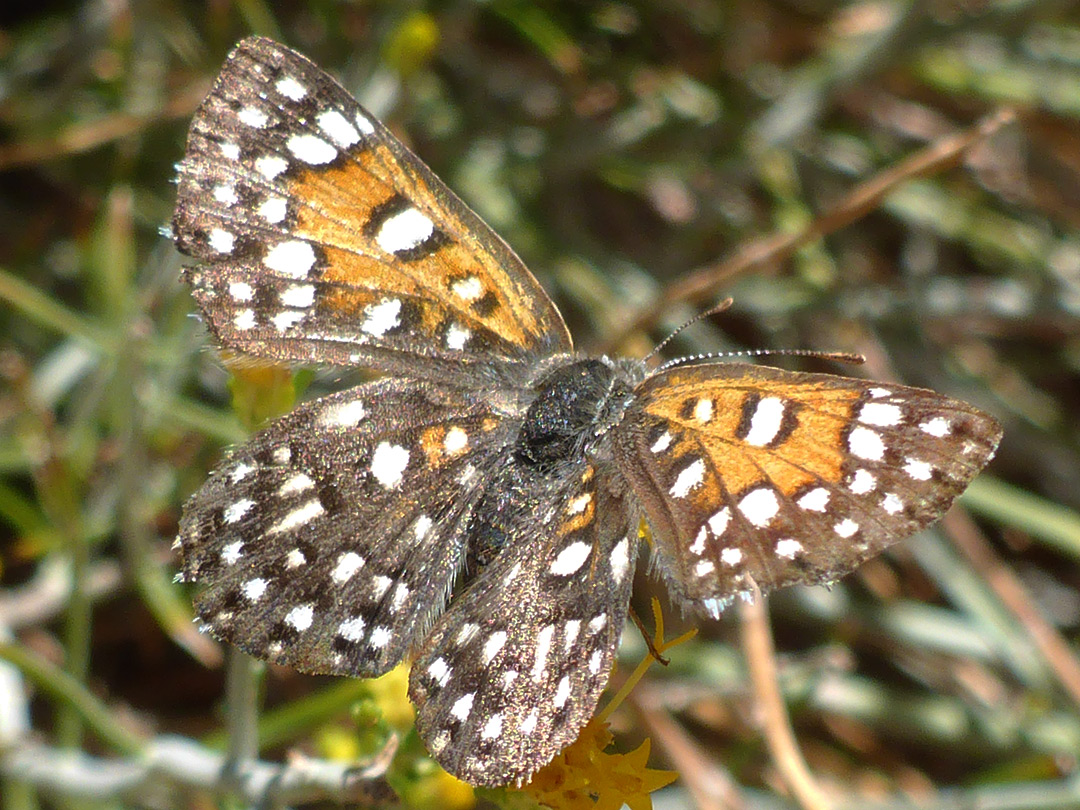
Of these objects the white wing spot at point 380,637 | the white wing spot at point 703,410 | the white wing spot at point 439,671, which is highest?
the white wing spot at point 380,637

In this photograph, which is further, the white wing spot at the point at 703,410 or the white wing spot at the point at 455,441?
the white wing spot at the point at 455,441

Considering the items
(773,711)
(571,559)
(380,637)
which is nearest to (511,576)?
(571,559)

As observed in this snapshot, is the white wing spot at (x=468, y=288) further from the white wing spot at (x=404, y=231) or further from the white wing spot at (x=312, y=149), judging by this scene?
the white wing spot at (x=312, y=149)

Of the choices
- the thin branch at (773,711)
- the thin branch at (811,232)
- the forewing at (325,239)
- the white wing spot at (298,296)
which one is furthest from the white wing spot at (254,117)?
the thin branch at (811,232)

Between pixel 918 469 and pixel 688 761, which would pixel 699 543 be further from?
pixel 688 761

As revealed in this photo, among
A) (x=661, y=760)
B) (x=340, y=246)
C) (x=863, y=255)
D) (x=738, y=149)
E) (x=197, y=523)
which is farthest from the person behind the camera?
(x=863, y=255)

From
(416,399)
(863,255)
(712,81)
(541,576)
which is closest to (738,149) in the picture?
(712,81)

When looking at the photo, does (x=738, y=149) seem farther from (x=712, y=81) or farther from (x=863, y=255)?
(x=863, y=255)
